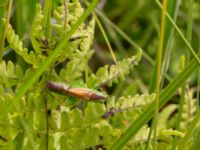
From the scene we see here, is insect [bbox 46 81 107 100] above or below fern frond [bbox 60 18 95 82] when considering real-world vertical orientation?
below

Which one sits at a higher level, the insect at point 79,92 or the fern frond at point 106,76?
the fern frond at point 106,76

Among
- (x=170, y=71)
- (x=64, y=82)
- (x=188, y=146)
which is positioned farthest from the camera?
(x=170, y=71)

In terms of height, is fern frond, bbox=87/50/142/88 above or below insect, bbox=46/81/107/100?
above

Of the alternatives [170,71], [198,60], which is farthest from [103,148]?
[170,71]

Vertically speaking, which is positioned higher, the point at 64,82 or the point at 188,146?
the point at 64,82

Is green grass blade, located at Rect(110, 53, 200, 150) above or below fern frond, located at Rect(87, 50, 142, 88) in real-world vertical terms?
below

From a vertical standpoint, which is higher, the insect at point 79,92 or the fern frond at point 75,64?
the fern frond at point 75,64

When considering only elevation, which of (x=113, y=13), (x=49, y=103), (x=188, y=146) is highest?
(x=113, y=13)

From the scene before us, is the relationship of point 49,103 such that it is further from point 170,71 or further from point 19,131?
point 170,71

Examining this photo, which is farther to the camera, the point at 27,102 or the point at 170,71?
the point at 170,71

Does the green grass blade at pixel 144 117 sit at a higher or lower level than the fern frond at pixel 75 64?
lower

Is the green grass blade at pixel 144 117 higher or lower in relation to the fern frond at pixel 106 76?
lower
